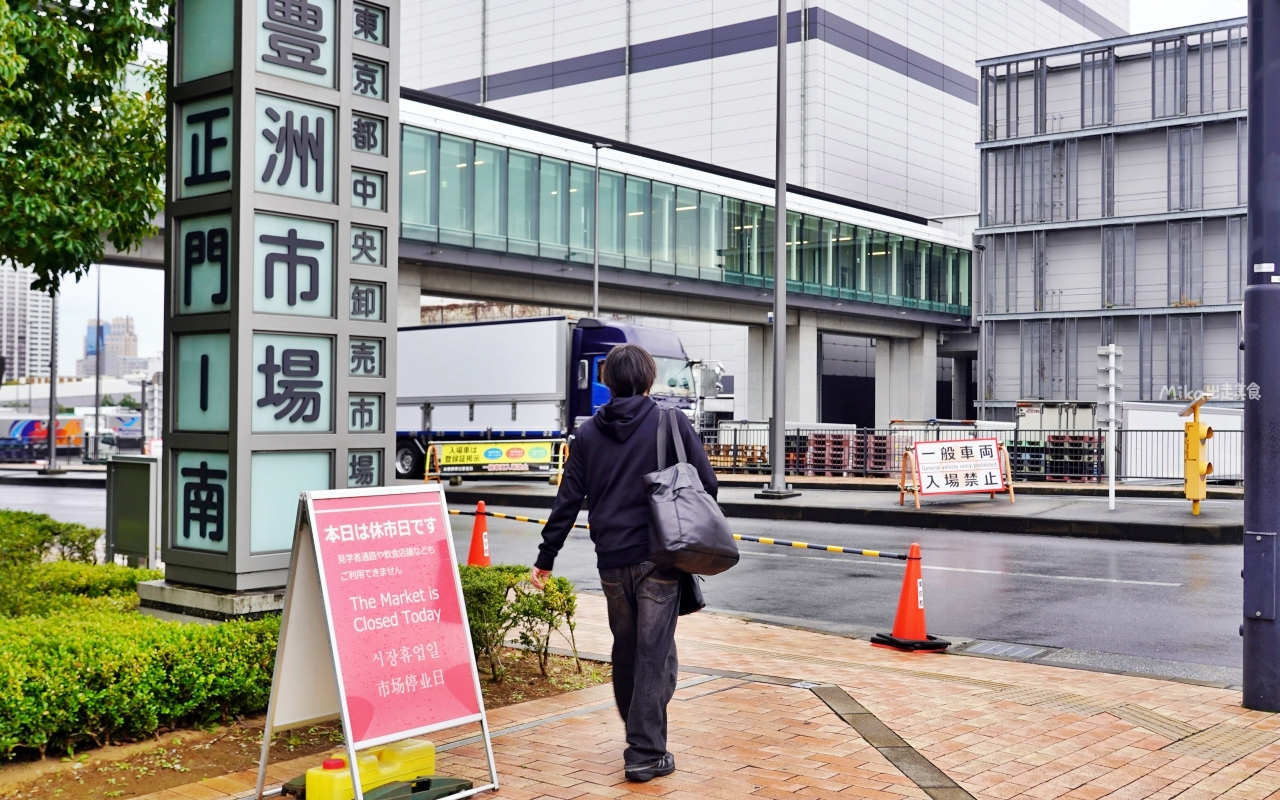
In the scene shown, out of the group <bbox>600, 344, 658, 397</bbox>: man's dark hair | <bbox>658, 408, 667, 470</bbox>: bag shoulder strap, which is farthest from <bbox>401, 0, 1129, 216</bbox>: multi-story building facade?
<bbox>658, 408, 667, 470</bbox>: bag shoulder strap

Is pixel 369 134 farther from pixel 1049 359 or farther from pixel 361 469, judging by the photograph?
pixel 1049 359

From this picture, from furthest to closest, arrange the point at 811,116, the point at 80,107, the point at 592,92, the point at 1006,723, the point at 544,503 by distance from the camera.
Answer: the point at 592,92 < the point at 811,116 < the point at 544,503 < the point at 80,107 < the point at 1006,723

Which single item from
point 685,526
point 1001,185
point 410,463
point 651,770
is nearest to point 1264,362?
point 685,526

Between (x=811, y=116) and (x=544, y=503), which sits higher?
(x=811, y=116)

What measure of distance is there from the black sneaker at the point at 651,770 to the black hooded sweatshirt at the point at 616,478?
848 millimetres

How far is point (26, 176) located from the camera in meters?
9.29

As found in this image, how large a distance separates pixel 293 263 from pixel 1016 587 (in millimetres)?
8404

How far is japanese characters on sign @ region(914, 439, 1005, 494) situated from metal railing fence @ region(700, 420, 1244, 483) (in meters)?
4.19

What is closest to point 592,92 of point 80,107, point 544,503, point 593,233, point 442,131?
point 593,233

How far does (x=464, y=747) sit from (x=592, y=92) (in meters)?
68.0

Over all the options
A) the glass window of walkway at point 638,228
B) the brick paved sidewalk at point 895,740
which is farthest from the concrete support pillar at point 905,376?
the brick paved sidewalk at point 895,740

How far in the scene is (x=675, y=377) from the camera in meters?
30.6

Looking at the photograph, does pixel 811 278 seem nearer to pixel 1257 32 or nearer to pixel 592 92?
pixel 592 92

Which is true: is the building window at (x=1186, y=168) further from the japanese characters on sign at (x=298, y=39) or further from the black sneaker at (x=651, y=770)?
the black sneaker at (x=651, y=770)
